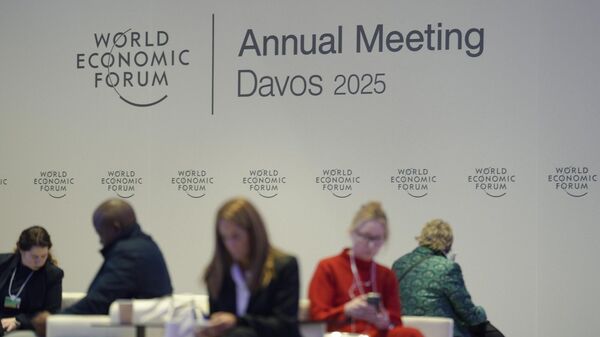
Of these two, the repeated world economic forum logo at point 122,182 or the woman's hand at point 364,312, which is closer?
the woman's hand at point 364,312

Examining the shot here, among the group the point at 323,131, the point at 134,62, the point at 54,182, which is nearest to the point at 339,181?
the point at 323,131

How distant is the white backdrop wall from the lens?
735cm

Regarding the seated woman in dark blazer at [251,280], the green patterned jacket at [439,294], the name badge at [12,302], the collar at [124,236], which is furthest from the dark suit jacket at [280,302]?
the name badge at [12,302]

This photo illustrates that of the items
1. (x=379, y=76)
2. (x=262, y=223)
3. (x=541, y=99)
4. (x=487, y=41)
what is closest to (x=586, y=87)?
(x=541, y=99)

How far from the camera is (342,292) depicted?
4914 millimetres

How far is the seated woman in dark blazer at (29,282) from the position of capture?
20.2ft

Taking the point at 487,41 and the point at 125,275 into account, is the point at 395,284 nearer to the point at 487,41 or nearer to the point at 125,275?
the point at 125,275

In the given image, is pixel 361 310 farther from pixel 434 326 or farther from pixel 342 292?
pixel 434 326

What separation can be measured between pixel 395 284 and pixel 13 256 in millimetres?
2640

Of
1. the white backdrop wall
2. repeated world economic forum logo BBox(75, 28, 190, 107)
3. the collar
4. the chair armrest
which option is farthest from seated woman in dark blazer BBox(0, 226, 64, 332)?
repeated world economic forum logo BBox(75, 28, 190, 107)

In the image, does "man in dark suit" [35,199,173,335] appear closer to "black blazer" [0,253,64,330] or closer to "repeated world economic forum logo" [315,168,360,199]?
"black blazer" [0,253,64,330]

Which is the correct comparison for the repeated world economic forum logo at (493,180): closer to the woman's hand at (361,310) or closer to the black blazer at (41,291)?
the woman's hand at (361,310)

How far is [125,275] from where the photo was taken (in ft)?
16.9

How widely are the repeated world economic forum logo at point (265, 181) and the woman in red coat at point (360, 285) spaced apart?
296cm
